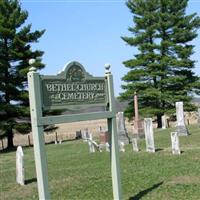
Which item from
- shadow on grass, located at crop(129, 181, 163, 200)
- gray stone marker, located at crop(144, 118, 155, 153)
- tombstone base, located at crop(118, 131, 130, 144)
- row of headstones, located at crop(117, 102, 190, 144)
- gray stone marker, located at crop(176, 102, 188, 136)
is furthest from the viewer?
gray stone marker, located at crop(176, 102, 188, 136)

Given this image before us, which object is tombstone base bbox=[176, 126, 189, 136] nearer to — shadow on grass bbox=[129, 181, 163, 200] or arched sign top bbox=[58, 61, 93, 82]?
shadow on grass bbox=[129, 181, 163, 200]

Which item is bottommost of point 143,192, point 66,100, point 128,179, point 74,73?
point 143,192

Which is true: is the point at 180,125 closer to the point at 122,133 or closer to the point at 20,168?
the point at 122,133

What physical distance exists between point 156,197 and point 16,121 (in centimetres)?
3147

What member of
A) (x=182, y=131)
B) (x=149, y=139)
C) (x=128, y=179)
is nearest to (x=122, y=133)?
(x=182, y=131)

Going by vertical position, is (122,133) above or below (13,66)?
below

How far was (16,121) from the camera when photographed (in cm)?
4112

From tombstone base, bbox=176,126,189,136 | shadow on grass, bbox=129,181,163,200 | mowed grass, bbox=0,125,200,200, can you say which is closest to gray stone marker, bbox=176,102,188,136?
tombstone base, bbox=176,126,189,136

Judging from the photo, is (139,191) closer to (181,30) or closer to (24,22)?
(24,22)

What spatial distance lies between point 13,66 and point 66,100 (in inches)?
1284

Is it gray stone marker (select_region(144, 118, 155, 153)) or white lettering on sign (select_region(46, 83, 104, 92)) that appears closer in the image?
white lettering on sign (select_region(46, 83, 104, 92))

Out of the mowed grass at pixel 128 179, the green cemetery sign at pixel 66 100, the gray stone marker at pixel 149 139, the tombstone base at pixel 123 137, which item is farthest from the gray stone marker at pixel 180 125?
the green cemetery sign at pixel 66 100

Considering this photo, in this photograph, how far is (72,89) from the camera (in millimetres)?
9672

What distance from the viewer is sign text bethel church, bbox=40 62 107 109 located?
9.26 metres
